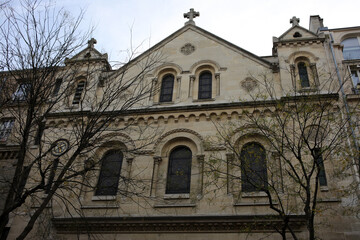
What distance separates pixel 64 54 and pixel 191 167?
24.7ft

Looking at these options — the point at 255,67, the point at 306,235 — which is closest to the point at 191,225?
the point at 306,235

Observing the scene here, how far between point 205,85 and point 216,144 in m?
4.22

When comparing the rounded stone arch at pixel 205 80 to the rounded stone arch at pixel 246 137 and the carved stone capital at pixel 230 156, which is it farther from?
the carved stone capital at pixel 230 156

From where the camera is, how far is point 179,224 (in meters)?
14.3

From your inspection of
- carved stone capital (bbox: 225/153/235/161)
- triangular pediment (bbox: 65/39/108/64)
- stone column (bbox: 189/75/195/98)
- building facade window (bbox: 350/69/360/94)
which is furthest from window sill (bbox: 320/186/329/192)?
triangular pediment (bbox: 65/39/108/64)

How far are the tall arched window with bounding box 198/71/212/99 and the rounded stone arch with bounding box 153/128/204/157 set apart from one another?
2.60m

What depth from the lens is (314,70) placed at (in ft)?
59.2

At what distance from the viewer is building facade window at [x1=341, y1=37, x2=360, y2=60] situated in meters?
19.4

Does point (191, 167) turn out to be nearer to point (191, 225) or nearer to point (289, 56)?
point (191, 225)

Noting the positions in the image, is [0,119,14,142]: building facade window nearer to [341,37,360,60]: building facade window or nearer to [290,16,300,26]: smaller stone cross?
[290,16,300,26]: smaller stone cross

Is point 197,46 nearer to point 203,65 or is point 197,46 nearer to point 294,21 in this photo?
point 203,65

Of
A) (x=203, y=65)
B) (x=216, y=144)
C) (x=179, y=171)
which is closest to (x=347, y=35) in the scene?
(x=203, y=65)

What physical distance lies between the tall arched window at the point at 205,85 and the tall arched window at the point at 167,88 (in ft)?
5.38

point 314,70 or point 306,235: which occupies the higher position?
point 314,70
